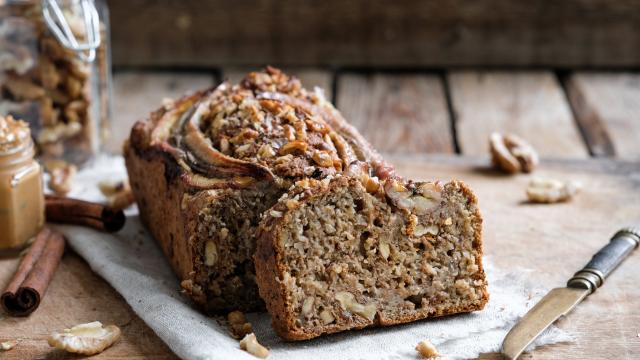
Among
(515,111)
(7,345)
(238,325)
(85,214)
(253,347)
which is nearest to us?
(253,347)

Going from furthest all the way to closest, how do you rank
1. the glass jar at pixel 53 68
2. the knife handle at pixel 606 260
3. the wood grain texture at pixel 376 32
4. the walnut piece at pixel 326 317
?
the wood grain texture at pixel 376 32 → the glass jar at pixel 53 68 → the knife handle at pixel 606 260 → the walnut piece at pixel 326 317

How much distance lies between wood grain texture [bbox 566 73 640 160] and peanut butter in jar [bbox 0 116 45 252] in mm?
3049

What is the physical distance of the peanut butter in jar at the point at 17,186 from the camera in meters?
3.69

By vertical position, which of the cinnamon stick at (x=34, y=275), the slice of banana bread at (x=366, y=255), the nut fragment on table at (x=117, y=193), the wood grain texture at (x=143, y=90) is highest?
the slice of banana bread at (x=366, y=255)

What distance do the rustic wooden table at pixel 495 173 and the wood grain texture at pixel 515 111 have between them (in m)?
0.01

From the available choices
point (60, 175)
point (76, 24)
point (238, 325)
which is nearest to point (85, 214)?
point (60, 175)

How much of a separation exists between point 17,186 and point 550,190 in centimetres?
231

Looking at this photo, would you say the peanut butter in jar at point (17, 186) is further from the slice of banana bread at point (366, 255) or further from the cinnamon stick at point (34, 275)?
the slice of banana bread at point (366, 255)

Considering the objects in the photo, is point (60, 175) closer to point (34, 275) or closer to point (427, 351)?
point (34, 275)

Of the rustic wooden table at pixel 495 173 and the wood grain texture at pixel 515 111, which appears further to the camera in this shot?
the wood grain texture at pixel 515 111

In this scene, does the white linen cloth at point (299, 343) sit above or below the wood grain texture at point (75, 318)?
above

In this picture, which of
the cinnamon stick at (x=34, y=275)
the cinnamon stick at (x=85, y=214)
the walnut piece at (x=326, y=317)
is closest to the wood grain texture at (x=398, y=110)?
the cinnamon stick at (x=85, y=214)

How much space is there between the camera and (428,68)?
6.88 meters

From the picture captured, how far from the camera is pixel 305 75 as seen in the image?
6.69 m
